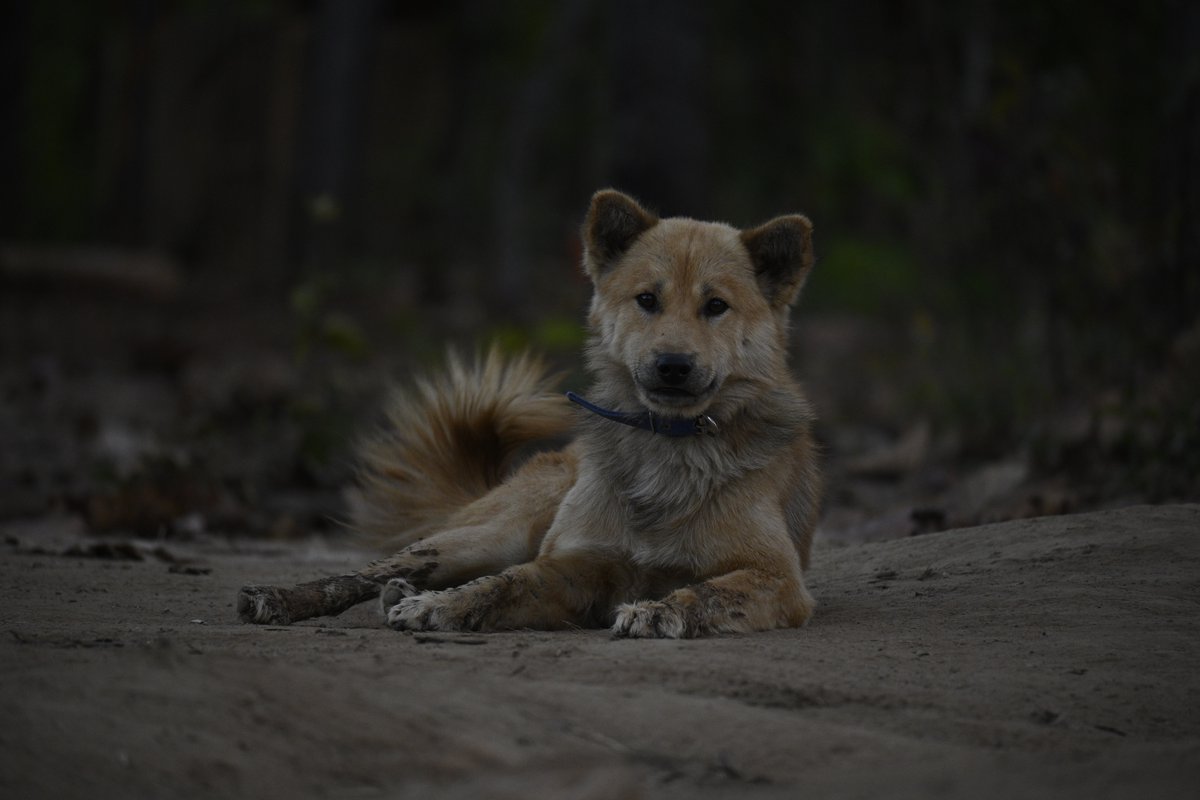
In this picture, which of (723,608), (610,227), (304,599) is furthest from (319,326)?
(723,608)

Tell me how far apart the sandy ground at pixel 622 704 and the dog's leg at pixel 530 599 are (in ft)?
0.69

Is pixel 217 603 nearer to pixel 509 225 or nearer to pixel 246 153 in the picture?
pixel 509 225

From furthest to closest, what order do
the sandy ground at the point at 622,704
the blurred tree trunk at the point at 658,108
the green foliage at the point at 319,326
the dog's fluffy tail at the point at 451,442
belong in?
the blurred tree trunk at the point at 658,108, the green foliage at the point at 319,326, the dog's fluffy tail at the point at 451,442, the sandy ground at the point at 622,704

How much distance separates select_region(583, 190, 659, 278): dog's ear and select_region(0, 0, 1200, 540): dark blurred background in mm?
1671

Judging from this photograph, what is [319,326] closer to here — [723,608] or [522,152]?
[723,608]

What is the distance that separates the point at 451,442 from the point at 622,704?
3104mm

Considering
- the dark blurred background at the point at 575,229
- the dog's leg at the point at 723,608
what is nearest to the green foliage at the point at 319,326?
the dark blurred background at the point at 575,229

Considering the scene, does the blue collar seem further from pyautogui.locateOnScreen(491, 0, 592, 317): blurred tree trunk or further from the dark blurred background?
pyautogui.locateOnScreen(491, 0, 592, 317): blurred tree trunk

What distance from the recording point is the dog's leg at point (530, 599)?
4.51 m

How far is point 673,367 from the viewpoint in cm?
480

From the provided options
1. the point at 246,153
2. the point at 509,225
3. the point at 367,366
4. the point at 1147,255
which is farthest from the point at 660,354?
the point at 246,153

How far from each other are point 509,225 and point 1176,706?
15.3m

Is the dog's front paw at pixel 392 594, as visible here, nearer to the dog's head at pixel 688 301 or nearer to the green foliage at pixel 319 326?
the dog's head at pixel 688 301

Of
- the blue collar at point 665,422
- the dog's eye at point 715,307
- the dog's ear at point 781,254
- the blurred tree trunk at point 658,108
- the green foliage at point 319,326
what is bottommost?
the blue collar at point 665,422
